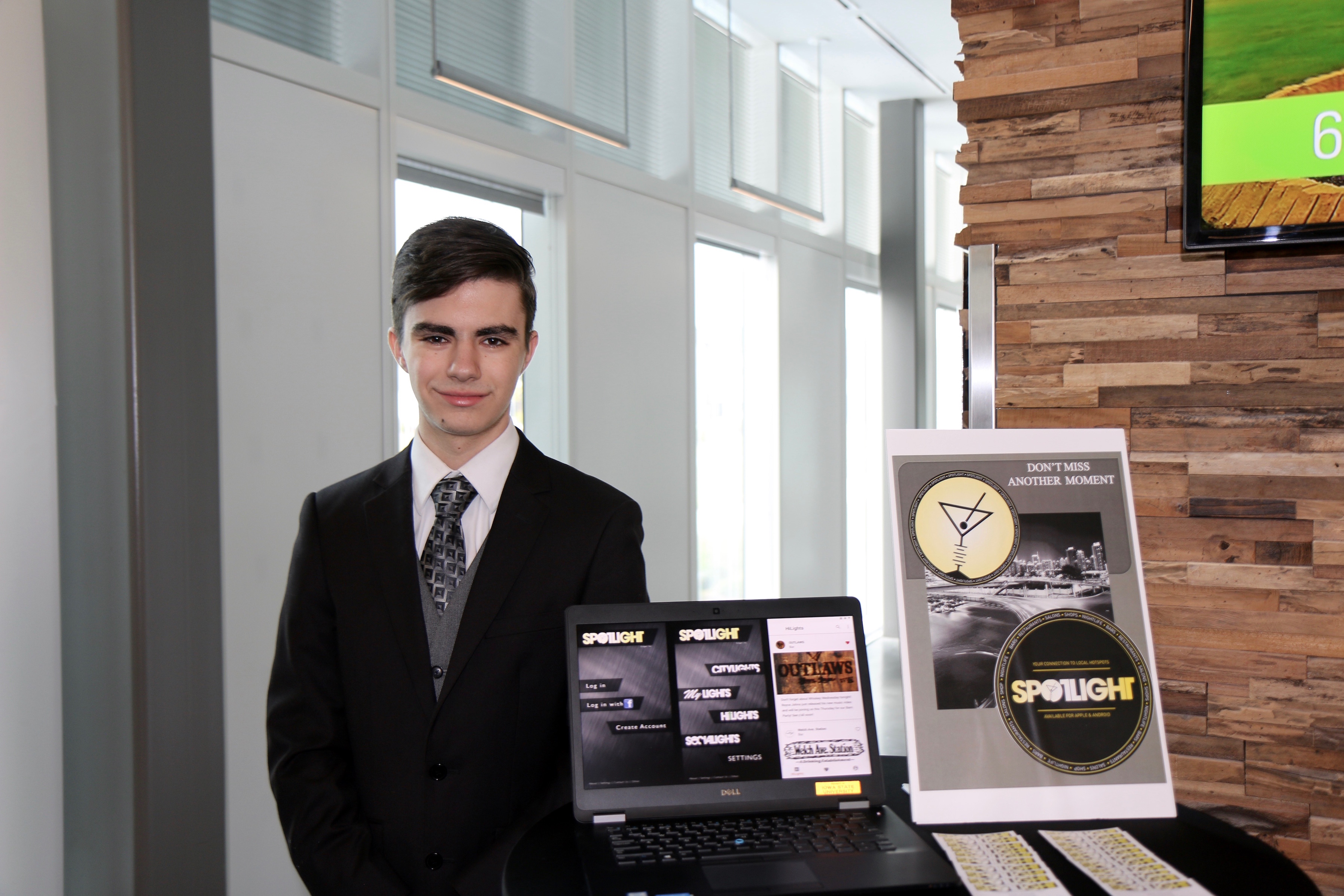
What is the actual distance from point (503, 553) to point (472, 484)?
→ 13 centimetres

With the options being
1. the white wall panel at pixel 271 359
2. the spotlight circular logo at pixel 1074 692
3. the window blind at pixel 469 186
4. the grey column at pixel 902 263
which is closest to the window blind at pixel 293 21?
the white wall panel at pixel 271 359

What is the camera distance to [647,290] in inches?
188

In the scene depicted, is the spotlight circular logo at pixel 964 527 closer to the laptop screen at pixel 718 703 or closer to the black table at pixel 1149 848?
the laptop screen at pixel 718 703

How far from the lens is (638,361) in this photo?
15.4 feet

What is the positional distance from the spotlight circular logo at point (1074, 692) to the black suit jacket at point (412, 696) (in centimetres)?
57

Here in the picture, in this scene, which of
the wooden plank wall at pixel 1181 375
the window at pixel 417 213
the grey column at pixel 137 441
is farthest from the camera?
the window at pixel 417 213

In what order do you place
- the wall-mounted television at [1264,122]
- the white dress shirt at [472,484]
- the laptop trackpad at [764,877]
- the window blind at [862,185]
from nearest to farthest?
the laptop trackpad at [764,877], the white dress shirt at [472,484], the wall-mounted television at [1264,122], the window blind at [862,185]

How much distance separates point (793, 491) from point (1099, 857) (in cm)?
537

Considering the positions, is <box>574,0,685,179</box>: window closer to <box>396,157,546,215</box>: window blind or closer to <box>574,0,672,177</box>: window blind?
<box>574,0,672,177</box>: window blind

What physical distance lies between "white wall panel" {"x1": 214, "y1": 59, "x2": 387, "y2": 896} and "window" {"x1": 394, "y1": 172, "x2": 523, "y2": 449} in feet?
0.82

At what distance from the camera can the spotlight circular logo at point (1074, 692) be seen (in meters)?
1.23

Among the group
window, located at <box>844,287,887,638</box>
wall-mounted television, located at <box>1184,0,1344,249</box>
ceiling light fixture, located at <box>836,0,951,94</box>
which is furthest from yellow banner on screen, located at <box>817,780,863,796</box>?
window, located at <box>844,287,887,638</box>

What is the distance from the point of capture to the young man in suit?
141 cm

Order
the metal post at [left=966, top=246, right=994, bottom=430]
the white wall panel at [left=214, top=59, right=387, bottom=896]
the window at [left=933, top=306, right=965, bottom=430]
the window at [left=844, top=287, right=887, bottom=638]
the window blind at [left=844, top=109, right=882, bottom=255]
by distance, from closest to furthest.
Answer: the metal post at [left=966, top=246, right=994, bottom=430]
the white wall panel at [left=214, top=59, right=387, bottom=896]
the window blind at [left=844, top=109, right=882, bottom=255]
the window at [left=844, top=287, right=887, bottom=638]
the window at [left=933, top=306, right=965, bottom=430]
